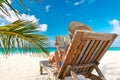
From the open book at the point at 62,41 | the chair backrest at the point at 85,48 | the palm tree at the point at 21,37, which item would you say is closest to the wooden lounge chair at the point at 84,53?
the chair backrest at the point at 85,48

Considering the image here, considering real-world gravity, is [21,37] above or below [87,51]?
above

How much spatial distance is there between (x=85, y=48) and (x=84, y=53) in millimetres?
148

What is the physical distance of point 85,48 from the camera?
3.10 m

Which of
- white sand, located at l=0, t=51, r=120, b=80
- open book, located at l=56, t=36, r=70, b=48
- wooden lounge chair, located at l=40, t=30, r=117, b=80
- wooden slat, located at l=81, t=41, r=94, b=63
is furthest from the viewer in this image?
white sand, located at l=0, t=51, r=120, b=80

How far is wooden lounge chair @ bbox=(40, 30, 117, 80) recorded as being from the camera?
2887 millimetres

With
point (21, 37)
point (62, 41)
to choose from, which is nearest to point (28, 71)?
point (62, 41)

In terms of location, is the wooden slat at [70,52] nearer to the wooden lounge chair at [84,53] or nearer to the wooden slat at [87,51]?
the wooden lounge chair at [84,53]

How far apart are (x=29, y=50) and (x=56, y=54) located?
208cm

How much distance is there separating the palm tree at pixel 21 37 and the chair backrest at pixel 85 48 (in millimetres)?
993

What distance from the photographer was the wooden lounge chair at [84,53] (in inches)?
114

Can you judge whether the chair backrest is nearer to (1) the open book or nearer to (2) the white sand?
(2) the white sand

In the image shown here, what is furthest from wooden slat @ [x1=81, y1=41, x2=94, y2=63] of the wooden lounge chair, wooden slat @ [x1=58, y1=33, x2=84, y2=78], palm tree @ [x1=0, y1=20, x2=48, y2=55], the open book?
palm tree @ [x1=0, y1=20, x2=48, y2=55]

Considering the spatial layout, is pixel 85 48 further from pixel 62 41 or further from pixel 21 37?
pixel 21 37

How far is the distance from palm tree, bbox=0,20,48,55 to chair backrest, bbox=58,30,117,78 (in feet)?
3.26
